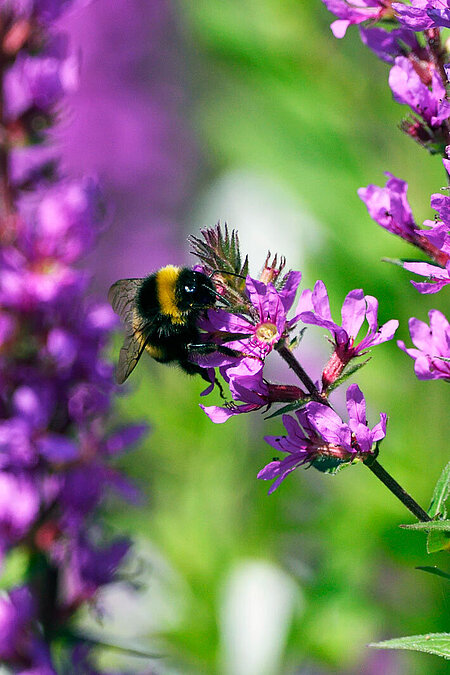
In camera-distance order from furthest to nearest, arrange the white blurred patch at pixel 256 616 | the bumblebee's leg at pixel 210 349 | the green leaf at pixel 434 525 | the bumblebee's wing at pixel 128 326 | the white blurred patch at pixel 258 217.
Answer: the white blurred patch at pixel 258 217
the white blurred patch at pixel 256 616
the bumblebee's wing at pixel 128 326
the bumblebee's leg at pixel 210 349
the green leaf at pixel 434 525

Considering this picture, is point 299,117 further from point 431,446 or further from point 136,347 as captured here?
point 136,347

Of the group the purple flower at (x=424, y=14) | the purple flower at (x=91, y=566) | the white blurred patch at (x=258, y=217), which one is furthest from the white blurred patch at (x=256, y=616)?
the purple flower at (x=424, y=14)

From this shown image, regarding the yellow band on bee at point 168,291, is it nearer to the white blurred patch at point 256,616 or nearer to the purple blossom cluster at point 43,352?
the purple blossom cluster at point 43,352

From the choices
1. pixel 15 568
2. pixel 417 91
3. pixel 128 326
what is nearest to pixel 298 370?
pixel 417 91

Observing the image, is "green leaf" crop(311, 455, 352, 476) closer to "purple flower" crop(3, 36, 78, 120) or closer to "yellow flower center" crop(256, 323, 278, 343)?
"yellow flower center" crop(256, 323, 278, 343)

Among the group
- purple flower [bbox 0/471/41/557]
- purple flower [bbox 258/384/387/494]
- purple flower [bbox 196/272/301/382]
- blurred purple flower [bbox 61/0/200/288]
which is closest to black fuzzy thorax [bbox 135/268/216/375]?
purple flower [bbox 196/272/301/382]

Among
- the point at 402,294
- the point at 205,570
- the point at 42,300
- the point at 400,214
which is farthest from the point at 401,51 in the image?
the point at 205,570

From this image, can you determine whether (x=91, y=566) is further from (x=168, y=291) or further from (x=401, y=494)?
(x=401, y=494)
